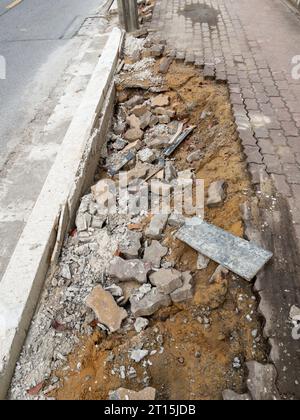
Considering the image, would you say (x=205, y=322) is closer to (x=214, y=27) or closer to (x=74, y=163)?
(x=74, y=163)

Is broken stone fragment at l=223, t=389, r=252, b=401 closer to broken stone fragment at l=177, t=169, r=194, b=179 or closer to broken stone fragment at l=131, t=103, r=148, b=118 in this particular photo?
broken stone fragment at l=177, t=169, r=194, b=179

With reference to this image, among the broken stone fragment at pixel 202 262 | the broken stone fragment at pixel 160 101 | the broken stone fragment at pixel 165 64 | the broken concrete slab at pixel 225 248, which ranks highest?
the broken stone fragment at pixel 165 64

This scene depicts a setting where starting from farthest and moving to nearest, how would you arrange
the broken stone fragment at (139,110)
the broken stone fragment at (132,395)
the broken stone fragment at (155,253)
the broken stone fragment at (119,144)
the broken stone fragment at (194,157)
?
1. the broken stone fragment at (139,110)
2. the broken stone fragment at (119,144)
3. the broken stone fragment at (194,157)
4. the broken stone fragment at (155,253)
5. the broken stone fragment at (132,395)

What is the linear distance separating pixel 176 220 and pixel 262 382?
1689 mm

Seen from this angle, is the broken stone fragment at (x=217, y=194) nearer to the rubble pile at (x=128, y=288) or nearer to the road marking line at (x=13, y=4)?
the rubble pile at (x=128, y=288)

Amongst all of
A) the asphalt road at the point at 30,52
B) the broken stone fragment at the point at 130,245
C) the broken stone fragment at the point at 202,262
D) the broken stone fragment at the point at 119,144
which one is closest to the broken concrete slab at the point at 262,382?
the broken stone fragment at the point at 202,262

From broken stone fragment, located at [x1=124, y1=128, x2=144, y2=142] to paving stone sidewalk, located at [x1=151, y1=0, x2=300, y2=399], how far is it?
1454 mm

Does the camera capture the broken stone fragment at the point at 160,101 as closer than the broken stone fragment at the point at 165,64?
Yes

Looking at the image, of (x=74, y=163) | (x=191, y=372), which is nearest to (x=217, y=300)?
(x=191, y=372)

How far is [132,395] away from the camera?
7.66 feet

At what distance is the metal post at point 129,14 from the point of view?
745 cm

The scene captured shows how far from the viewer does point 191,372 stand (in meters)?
2.43

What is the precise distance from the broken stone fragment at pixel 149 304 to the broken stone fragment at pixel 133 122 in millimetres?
3171

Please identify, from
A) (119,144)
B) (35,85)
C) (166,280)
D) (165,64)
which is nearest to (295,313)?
(166,280)
